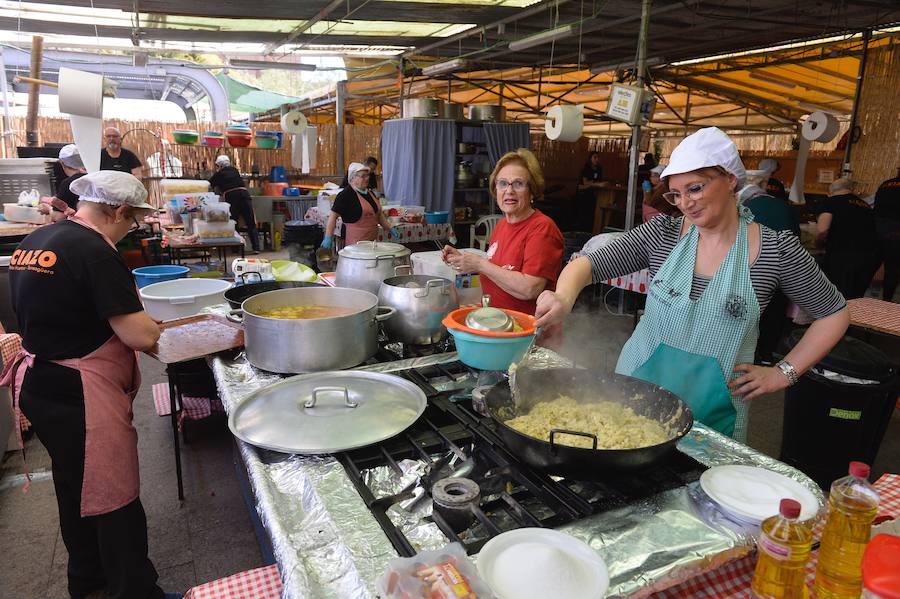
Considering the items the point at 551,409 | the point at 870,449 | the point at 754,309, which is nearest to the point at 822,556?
the point at 551,409

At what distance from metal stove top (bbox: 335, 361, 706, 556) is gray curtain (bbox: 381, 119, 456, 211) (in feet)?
29.5

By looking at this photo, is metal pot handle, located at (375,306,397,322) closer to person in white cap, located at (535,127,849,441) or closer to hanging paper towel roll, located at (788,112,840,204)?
person in white cap, located at (535,127,849,441)

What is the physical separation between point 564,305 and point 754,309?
2.19ft

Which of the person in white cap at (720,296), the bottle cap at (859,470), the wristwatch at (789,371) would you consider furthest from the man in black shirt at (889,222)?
the bottle cap at (859,470)

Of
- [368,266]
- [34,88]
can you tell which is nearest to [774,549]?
[368,266]

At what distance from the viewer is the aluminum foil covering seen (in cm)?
112

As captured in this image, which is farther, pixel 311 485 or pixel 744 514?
pixel 311 485

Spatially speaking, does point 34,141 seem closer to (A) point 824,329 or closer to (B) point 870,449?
(A) point 824,329

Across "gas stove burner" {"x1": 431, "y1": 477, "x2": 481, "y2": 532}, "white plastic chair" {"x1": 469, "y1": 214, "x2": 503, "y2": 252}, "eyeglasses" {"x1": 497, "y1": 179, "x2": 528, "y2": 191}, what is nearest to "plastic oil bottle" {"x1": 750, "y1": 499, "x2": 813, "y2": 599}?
"gas stove burner" {"x1": 431, "y1": 477, "x2": 481, "y2": 532}

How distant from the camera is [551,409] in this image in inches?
69.3

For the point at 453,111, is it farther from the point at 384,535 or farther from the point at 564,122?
the point at 384,535

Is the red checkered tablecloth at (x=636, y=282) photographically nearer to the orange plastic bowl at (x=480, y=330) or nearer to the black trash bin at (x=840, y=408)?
the black trash bin at (x=840, y=408)

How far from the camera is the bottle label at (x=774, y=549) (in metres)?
1.01

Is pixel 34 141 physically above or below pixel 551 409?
above
